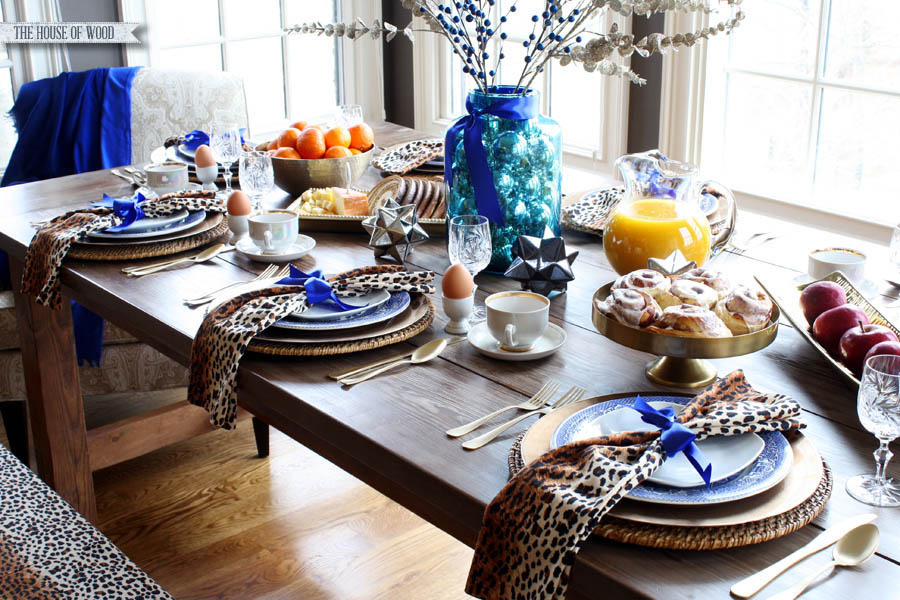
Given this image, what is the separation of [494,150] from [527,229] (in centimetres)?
16

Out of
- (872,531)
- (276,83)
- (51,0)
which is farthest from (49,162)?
(872,531)

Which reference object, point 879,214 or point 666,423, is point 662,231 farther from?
point 879,214

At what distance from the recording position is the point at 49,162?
2.99 metres

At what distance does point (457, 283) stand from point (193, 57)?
103 inches

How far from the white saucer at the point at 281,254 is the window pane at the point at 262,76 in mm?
2131

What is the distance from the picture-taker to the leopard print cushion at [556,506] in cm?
90

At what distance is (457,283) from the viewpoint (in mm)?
1404

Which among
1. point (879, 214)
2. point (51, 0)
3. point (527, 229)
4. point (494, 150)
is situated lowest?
point (879, 214)

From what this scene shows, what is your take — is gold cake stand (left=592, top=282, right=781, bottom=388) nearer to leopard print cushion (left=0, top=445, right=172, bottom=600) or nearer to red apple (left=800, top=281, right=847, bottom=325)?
red apple (left=800, top=281, right=847, bottom=325)

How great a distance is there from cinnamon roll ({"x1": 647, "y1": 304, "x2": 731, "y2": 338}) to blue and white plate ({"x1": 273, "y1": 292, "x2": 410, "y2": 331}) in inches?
16.3

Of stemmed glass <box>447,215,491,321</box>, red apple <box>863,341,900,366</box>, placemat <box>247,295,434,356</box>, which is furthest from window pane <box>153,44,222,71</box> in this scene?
red apple <box>863,341,900,366</box>

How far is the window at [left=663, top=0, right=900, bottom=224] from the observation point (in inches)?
107

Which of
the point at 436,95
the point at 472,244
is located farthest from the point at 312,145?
the point at 436,95

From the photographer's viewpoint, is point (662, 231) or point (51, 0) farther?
point (51, 0)
